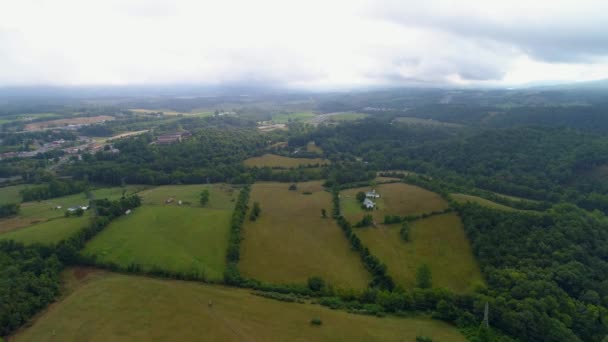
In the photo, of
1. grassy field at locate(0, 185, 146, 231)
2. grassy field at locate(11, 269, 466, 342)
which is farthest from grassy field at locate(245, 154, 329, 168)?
grassy field at locate(11, 269, 466, 342)

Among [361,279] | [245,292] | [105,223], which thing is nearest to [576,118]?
[361,279]

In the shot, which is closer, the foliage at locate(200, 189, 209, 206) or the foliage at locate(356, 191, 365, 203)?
the foliage at locate(200, 189, 209, 206)

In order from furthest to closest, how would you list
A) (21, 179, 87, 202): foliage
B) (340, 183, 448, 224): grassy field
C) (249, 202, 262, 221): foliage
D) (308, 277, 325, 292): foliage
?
(21, 179, 87, 202): foliage, (340, 183, 448, 224): grassy field, (249, 202, 262, 221): foliage, (308, 277, 325, 292): foliage

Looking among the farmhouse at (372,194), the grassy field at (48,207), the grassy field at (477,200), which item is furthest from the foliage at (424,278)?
the grassy field at (48,207)

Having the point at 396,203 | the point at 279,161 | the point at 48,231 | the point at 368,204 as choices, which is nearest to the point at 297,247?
the point at 368,204

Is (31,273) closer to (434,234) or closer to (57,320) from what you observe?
(57,320)

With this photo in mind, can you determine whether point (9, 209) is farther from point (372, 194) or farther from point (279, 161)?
point (372, 194)

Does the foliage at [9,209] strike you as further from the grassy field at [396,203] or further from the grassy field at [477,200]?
the grassy field at [477,200]

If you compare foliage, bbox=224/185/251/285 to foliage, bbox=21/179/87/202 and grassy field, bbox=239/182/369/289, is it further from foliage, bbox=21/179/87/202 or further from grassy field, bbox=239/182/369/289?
foliage, bbox=21/179/87/202
